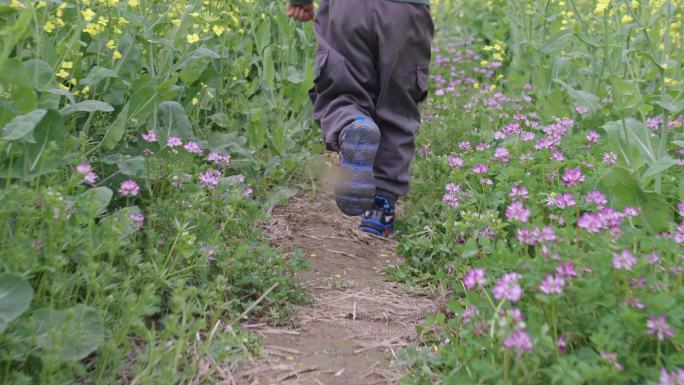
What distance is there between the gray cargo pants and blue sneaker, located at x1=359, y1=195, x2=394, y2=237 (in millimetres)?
72

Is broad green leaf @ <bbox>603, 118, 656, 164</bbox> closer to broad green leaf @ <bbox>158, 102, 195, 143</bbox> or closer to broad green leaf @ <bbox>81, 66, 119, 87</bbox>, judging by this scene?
broad green leaf @ <bbox>158, 102, 195, 143</bbox>

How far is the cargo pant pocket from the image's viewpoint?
3479 millimetres

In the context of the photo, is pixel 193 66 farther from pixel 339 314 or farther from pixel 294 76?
pixel 339 314

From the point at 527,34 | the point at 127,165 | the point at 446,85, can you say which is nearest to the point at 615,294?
the point at 127,165

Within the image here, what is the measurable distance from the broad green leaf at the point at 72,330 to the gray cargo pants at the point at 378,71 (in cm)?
145

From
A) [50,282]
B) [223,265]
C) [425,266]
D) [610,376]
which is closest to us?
[610,376]

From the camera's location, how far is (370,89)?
11.5 feet

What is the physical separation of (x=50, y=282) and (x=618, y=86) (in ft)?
6.49

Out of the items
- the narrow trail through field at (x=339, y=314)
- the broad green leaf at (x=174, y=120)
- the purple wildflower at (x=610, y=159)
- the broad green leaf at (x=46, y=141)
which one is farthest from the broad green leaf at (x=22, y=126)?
the purple wildflower at (x=610, y=159)

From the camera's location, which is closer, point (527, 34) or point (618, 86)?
point (618, 86)

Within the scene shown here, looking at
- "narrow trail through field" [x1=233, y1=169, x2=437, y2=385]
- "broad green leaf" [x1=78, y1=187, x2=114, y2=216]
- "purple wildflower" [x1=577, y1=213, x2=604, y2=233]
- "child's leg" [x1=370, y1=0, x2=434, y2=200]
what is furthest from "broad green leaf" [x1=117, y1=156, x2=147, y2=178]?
"purple wildflower" [x1=577, y1=213, x2=604, y2=233]

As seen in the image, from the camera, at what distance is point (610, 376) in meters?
1.78

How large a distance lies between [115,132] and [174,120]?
1.50 feet

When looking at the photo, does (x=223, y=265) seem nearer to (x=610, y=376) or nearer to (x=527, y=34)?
(x=610, y=376)
